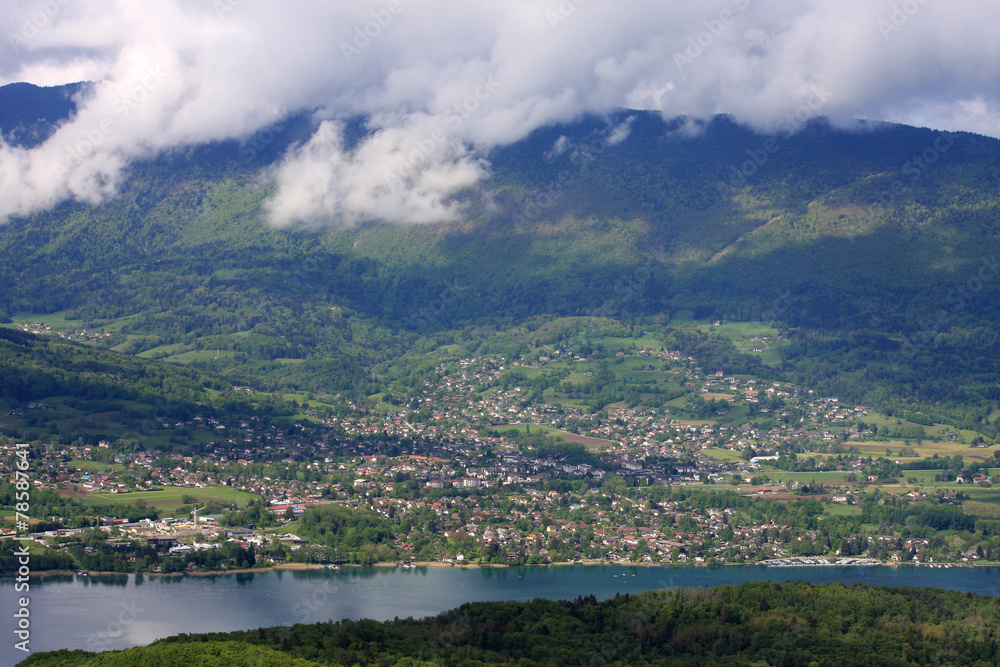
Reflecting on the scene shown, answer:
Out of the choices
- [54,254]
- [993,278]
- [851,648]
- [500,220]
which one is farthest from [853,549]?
[54,254]

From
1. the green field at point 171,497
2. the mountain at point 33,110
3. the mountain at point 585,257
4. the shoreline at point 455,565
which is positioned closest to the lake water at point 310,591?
the shoreline at point 455,565

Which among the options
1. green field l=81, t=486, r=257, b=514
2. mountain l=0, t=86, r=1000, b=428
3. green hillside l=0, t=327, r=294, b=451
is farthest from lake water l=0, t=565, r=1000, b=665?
mountain l=0, t=86, r=1000, b=428

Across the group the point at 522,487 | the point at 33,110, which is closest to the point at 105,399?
the point at 522,487

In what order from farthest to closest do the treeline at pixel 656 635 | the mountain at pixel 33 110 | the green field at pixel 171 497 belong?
the mountain at pixel 33 110
the green field at pixel 171 497
the treeline at pixel 656 635

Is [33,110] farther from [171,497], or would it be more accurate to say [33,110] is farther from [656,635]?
[656,635]

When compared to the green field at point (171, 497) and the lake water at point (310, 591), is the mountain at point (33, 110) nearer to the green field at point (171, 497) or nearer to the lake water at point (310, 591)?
the green field at point (171, 497)

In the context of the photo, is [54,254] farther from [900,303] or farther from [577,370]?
[900,303]

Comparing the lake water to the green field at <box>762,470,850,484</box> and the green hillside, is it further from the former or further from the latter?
the green hillside
